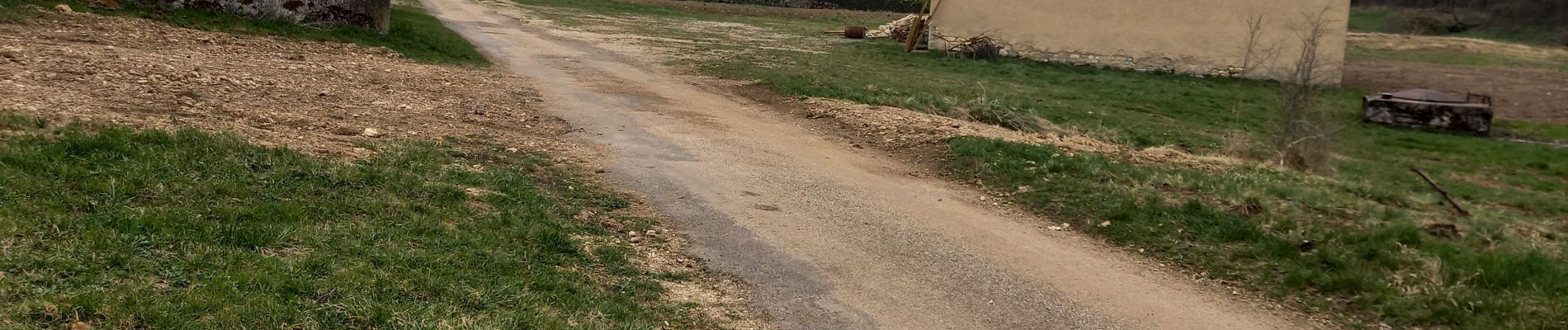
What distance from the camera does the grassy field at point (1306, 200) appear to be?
17.8 feet

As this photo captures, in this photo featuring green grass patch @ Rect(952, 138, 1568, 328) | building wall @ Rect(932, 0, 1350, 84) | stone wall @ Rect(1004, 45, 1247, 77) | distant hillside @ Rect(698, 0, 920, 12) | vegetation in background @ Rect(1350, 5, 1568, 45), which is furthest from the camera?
distant hillside @ Rect(698, 0, 920, 12)

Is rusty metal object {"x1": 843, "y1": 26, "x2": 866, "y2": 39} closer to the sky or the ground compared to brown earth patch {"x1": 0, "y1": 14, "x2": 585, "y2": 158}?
closer to the sky

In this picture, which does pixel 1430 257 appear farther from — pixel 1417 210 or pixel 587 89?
pixel 587 89


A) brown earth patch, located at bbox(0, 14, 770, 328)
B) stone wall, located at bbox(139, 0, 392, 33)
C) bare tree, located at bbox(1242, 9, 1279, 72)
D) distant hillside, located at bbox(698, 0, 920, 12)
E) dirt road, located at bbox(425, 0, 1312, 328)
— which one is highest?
distant hillside, located at bbox(698, 0, 920, 12)

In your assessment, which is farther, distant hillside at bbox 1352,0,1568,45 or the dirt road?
distant hillside at bbox 1352,0,1568,45

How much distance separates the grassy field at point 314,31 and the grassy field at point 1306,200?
152 inches

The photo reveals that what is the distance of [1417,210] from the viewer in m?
7.33

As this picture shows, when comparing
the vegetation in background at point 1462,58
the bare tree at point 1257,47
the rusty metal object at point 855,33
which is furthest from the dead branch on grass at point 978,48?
the vegetation in background at point 1462,58

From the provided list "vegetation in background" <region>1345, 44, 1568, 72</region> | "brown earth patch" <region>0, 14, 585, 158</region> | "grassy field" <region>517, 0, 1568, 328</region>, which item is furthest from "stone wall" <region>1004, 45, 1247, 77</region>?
"brown earth patch" <region>0, 14, 585, 158</region>

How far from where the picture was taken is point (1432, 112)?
674 inches

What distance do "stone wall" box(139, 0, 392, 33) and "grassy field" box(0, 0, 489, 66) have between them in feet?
0.41

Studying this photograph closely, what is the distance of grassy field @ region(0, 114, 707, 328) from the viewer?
370 centimetres

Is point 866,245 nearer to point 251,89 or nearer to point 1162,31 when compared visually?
point 251,89

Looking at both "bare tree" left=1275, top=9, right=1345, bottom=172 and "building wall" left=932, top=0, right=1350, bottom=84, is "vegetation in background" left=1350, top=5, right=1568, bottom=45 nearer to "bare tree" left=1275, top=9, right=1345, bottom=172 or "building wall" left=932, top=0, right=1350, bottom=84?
"building wall" left=932, top=0, right=1350, bottom=84
